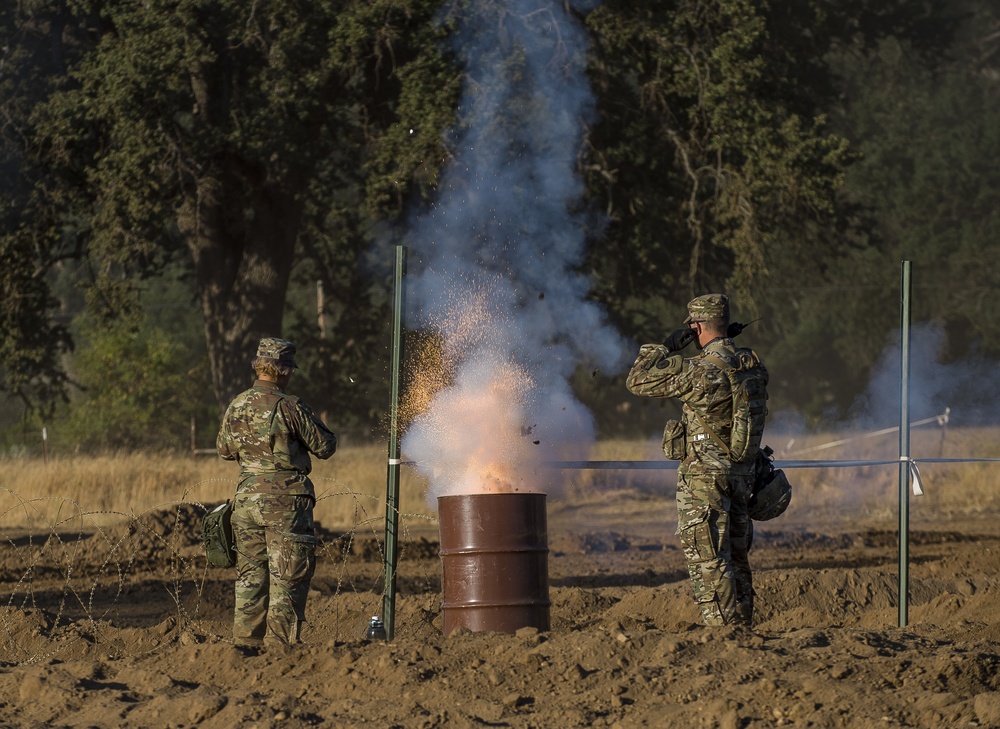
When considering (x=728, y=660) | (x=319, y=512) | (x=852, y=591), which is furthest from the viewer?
(x=319, y=512)

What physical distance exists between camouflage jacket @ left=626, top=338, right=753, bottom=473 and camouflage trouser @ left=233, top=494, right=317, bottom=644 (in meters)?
2.13

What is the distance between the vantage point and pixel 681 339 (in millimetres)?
8781

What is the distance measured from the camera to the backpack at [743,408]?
8.73 meters

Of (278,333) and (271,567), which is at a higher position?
(278,333)

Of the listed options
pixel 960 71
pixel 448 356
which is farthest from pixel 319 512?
pixel 960 71

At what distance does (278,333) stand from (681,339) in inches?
638

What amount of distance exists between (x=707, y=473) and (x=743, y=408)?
0.44m

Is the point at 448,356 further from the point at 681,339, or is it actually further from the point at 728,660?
the point at 728,660

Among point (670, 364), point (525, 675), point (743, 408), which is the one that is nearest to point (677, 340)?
point (670, 364)

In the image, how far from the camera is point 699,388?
8.74m

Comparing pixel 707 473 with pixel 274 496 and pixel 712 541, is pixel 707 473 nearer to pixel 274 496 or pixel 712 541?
pixel 712 541

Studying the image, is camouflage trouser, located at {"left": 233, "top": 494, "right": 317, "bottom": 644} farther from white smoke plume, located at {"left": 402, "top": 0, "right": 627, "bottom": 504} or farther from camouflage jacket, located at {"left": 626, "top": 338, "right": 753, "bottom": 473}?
white smoke plume, located at {"left": 402, "top": 0, "right": 627, "bottom": 504}

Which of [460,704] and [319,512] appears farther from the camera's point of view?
[319,512]

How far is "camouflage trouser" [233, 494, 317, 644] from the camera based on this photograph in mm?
8727
